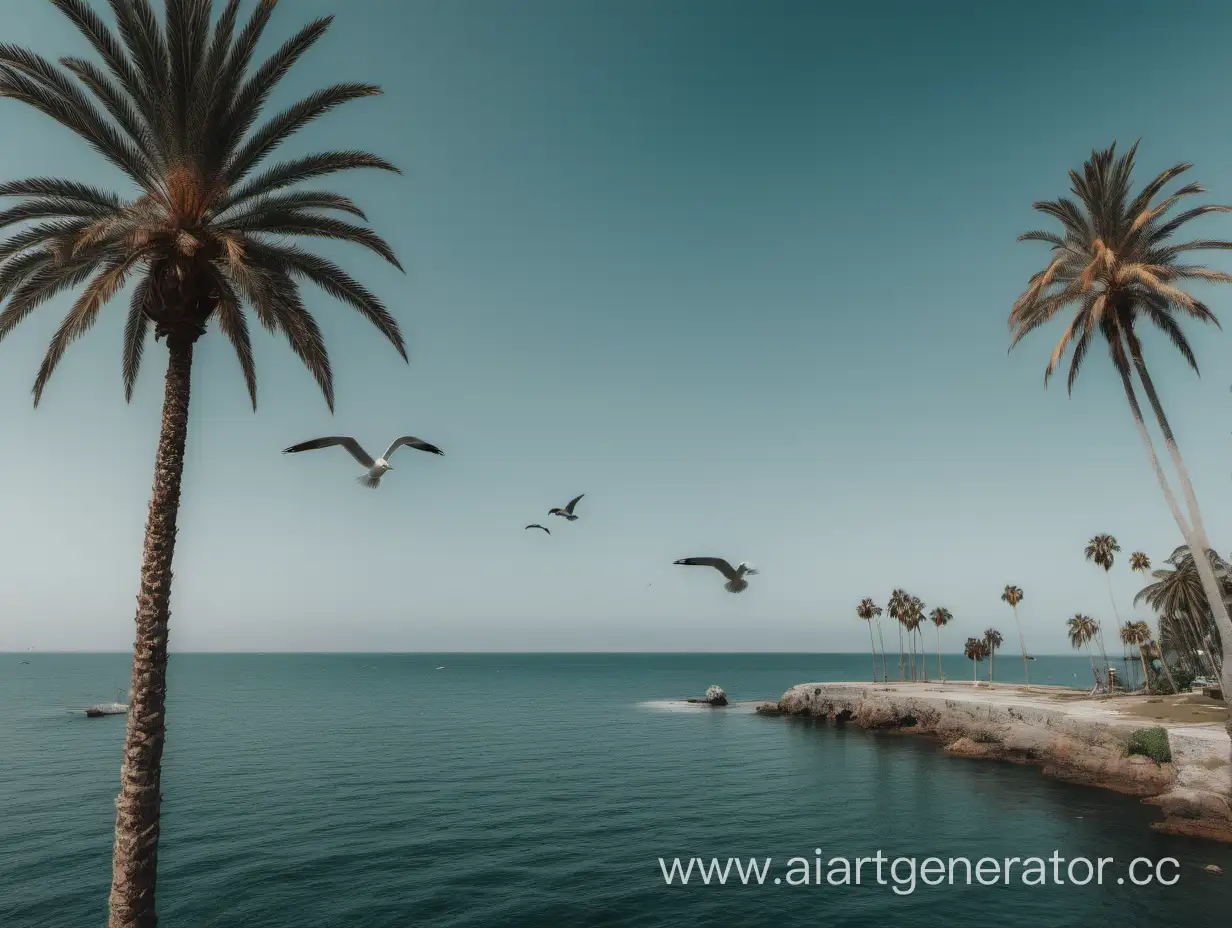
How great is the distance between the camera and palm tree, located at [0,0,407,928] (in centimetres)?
1115

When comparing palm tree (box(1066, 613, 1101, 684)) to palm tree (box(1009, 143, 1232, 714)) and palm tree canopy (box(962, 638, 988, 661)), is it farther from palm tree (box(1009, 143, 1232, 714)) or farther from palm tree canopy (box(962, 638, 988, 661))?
palm tree (box(1009, 143, 1232, 714))

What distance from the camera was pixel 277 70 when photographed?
13.0 metres

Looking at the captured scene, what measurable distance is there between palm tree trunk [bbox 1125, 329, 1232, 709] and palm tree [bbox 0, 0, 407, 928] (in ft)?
105

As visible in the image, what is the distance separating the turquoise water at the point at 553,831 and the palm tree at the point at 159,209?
14987 millimetres

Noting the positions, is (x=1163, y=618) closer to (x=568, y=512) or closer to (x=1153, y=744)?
(x=1153, y=744)

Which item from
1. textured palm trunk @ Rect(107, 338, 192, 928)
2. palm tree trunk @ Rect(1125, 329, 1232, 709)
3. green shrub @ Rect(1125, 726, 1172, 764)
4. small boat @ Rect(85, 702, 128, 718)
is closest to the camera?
textured palm trunk @ Rect(107, 338, 192, 928)

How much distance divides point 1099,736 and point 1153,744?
4.04 m

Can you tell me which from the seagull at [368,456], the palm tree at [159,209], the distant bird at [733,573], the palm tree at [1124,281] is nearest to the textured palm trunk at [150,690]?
the palm tree at [159,209]

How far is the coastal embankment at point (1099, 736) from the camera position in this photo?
28.2 m

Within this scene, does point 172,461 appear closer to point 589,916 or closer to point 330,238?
point 330,238

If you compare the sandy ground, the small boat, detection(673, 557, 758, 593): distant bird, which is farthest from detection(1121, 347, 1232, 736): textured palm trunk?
the small boat

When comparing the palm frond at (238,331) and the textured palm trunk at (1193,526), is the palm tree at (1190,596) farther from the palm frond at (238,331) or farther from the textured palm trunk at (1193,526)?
the palm frond at (238,331)

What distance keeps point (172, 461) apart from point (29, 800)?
43403 mm

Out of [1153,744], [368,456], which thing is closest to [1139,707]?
[1153,744]
